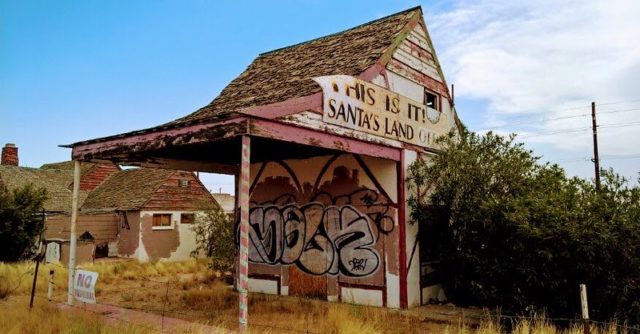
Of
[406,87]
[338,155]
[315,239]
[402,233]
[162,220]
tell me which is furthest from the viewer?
[162,220]

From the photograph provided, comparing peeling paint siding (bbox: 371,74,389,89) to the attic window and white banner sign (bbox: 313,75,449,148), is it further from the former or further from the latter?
the attic window

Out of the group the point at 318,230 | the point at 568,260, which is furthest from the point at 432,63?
the point at 568,260

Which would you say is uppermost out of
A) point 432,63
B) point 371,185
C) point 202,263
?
point 432,63

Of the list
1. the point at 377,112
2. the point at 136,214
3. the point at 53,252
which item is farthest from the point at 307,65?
the point at 136,214

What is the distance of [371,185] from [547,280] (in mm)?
3870

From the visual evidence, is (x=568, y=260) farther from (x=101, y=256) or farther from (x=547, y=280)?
(x=101, y=256)

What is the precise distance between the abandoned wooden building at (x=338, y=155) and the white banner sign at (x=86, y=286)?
221 cm

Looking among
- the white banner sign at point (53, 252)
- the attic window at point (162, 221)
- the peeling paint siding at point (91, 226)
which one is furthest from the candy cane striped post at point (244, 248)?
the peeling paint siding at point (91, 226)

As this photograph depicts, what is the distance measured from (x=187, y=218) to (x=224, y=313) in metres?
16.3

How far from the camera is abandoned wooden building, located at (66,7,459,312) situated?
898cm

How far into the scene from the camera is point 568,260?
8156mm

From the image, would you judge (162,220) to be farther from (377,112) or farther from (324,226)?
(377,112)

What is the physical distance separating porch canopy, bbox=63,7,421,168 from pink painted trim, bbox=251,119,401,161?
1cm

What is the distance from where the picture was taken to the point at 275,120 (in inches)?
288
